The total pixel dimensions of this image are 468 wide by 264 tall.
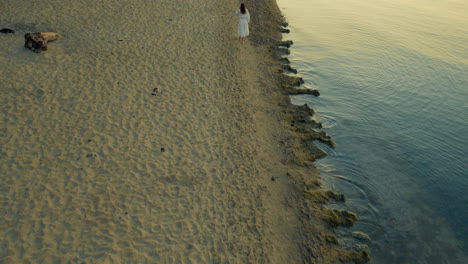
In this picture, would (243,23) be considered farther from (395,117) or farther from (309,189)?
(309,189)

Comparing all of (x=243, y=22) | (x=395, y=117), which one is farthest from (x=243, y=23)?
(x=395, y=117)

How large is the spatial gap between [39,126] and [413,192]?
1187 centimetres

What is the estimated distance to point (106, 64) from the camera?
14.3 metres

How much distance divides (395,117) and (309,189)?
6.36m

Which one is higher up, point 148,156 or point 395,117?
point 395,117

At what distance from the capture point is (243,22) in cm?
1706

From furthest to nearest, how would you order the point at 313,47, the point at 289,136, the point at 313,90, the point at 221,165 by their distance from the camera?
1. the point at 313,47
2. the point at 313,90
3. the point at 289,136
4. the point at 221,165

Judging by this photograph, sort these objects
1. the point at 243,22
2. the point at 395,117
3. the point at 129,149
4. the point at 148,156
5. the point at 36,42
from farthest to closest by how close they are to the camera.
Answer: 1. the point at 243,22
2. the point at 36,42
3. the point at 395,117
4. the point at 129,149
5. the point at 148,156

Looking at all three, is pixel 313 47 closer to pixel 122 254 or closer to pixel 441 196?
pixel 441 196

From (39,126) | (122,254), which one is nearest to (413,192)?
(122,254)

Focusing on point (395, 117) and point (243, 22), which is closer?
point (395, 117)

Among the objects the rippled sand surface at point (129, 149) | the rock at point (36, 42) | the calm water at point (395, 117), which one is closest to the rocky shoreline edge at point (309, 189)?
the calm water at point (395, 117)

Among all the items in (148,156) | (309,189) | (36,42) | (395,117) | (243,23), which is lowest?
(309,189)

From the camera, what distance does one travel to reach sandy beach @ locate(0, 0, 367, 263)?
8008 millimetres
